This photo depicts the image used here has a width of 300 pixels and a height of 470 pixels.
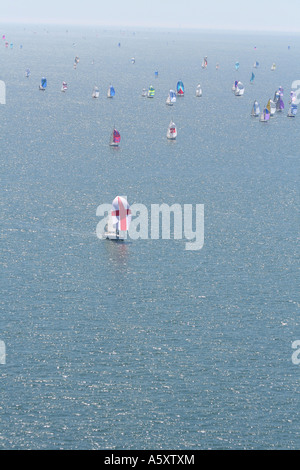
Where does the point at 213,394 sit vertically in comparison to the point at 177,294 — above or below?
below

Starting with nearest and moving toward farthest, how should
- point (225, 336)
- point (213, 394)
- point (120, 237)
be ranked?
1. point (213, 394)
2. point (225, 336)
3. point (120, 237)

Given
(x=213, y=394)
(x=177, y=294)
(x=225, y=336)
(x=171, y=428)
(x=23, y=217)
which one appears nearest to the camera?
(x=171, y=428)

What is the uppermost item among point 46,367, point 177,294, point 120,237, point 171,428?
point 120,237

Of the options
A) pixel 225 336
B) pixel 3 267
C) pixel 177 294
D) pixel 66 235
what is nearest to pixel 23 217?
pixel 66 235

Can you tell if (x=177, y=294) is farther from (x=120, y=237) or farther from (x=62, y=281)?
(x=120, y=237)

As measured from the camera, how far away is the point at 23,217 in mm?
141375

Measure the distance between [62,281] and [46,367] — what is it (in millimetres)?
25633
